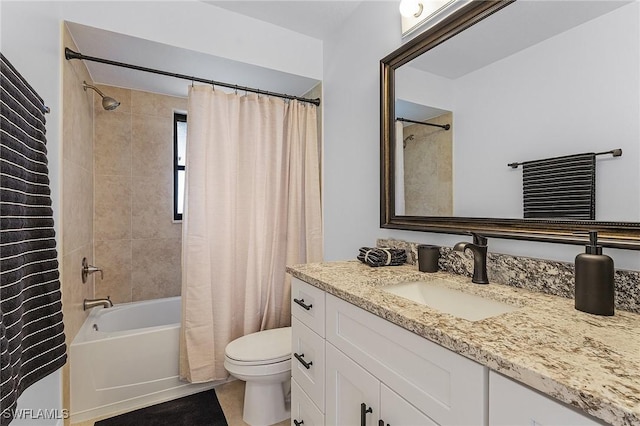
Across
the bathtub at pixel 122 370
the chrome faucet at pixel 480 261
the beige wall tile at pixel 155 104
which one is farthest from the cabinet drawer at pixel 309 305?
the beige wall tile at pixel 155 104

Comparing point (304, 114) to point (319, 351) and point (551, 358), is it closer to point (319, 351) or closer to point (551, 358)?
point (319, 351)

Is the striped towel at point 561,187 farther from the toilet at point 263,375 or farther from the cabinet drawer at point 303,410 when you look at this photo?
the toilet at point 263,375

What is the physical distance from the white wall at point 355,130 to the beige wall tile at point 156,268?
144 centimetres

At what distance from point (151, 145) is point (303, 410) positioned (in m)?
2.39

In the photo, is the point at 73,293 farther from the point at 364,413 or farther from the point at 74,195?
the point at 364,413

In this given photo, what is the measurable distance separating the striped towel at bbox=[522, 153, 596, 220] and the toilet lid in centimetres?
138

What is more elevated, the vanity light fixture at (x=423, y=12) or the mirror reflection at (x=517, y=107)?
the vanity light fixture at (x=423, y=12)

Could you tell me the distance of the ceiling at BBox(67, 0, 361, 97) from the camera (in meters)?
1.84

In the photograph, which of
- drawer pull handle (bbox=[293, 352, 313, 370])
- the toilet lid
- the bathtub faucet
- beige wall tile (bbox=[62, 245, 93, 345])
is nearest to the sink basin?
drawer pull handle (bbox=[293, 352, 313, 370])

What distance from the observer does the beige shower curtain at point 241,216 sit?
6.42 ft

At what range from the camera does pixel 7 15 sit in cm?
108

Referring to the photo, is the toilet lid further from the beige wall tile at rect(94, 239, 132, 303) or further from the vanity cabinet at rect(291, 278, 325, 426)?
the beige wall tile at rect(94, 239, 132, 303)

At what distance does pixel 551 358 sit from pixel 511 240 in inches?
26.9

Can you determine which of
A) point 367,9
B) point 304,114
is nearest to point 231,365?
point 304,114
